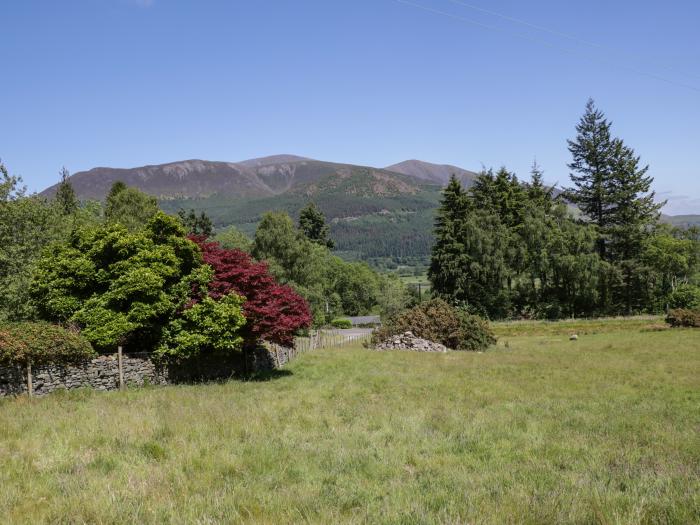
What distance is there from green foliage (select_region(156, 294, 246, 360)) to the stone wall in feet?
3.02

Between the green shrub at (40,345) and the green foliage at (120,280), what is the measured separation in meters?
1.46

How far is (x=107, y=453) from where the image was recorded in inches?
352

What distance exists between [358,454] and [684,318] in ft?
153

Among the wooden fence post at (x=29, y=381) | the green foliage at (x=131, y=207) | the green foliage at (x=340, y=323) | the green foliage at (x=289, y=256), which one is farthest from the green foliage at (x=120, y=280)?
the green foliage at (x=340, y=323)

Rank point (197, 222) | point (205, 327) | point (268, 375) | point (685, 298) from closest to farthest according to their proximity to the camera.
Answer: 1. point (205, 327)
2. point (268, 375)
3. point (685, 298)
4. point (197, 222)

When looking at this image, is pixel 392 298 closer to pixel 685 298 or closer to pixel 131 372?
pixel 685 298

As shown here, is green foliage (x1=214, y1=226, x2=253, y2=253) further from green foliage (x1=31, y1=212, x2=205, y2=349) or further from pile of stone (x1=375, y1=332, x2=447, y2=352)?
green foliage (x1=31, y1=212, x2=205, y2=349)

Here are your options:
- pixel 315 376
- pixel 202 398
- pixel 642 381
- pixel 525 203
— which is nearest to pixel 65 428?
pixel 202 398

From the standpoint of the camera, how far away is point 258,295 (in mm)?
21391

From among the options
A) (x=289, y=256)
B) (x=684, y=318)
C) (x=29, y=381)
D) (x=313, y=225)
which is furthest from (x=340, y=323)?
(x=29, y=381)

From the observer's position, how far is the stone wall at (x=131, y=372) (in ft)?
54.2

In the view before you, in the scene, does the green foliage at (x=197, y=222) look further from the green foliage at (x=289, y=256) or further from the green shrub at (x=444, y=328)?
the green shrub at (x=444, y=328)

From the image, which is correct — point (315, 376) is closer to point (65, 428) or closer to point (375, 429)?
point (375, 429)

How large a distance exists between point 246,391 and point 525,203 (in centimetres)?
5948
